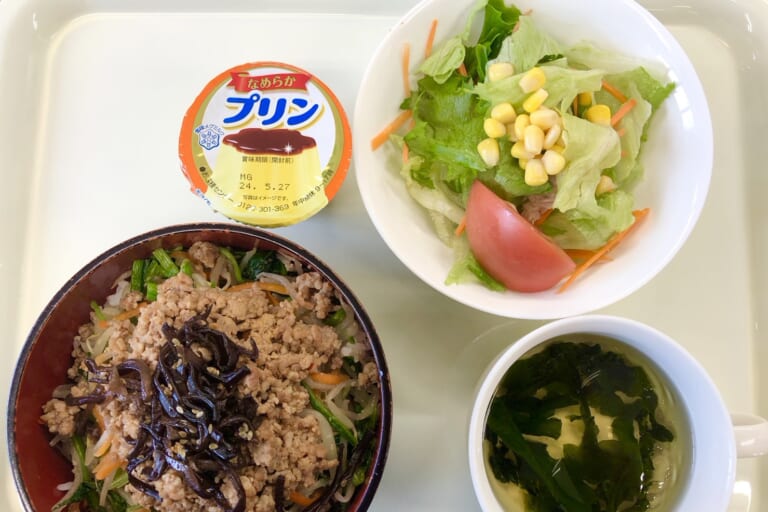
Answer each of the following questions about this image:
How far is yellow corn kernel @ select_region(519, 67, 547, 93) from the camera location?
1.35m

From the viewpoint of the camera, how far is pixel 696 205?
1.33 meters

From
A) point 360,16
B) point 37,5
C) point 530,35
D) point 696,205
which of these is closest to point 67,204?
point 37,5

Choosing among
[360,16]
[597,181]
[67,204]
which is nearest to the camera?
[597,181]

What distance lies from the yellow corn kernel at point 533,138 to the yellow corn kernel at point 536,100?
1.7 inches

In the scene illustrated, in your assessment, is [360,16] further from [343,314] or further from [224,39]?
[343,314]

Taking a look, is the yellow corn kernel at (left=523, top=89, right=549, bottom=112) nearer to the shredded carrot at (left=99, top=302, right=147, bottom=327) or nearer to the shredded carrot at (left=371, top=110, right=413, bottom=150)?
the shredded carrot at (left=371, top=110, right=413, bottom=150)

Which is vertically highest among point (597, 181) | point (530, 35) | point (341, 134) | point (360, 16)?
point (360, 16)

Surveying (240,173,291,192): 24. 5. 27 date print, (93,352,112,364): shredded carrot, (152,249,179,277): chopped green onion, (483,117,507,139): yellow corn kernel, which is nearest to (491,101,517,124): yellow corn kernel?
(483,117,507,139): yellow corn kernel

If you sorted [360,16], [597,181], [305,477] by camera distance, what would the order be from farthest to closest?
[360,16] → [597,181] → [305,477]

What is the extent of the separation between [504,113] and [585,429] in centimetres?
75

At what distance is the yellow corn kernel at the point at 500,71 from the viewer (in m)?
1.40

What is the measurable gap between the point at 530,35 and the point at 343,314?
0.80 meters

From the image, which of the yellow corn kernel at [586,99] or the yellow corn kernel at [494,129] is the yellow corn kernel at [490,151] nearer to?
the yellow corn kernel at [494,129]

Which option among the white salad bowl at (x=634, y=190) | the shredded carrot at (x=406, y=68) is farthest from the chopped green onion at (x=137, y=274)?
the shredded carrot at (x=406, y=68)
